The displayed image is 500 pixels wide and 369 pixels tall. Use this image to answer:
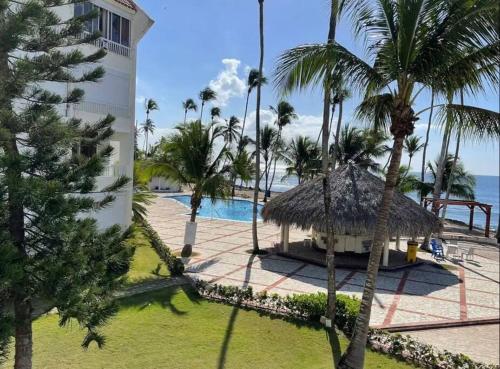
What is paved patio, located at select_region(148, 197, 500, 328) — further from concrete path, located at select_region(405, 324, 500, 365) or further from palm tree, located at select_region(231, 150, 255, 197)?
palm tree, located at select_region(231, 150, 255, 197)

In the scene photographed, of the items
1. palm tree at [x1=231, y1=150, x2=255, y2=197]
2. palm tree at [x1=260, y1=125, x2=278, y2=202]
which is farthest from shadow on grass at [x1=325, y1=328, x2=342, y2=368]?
palm tree at [x1=260, y1=125, x2=278, y2=202]

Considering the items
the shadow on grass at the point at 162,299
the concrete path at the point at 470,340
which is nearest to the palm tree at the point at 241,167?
the shadow on grass at the point at 162,299

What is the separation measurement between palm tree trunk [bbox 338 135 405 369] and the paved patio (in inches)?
113

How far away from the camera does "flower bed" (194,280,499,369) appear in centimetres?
693

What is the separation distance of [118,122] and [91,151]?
698 centimetres

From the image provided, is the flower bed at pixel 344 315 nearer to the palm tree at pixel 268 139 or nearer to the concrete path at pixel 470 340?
the concrete path at pixel 470 340

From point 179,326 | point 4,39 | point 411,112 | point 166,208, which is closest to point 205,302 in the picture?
point 179,326

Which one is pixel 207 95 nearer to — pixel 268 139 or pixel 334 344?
pixel 268 139

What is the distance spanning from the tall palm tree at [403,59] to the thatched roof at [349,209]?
7199 mm

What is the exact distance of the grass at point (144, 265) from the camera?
36.1 ft

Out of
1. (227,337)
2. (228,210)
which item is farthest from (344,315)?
(228,210)

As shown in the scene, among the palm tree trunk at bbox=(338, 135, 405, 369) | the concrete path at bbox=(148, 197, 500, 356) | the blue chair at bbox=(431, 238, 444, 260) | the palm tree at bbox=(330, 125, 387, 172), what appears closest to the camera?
the palm tree trunk at bbox=(338, 135, 405, 369)

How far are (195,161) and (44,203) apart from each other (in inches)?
344

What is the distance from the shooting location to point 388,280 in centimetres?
1283
